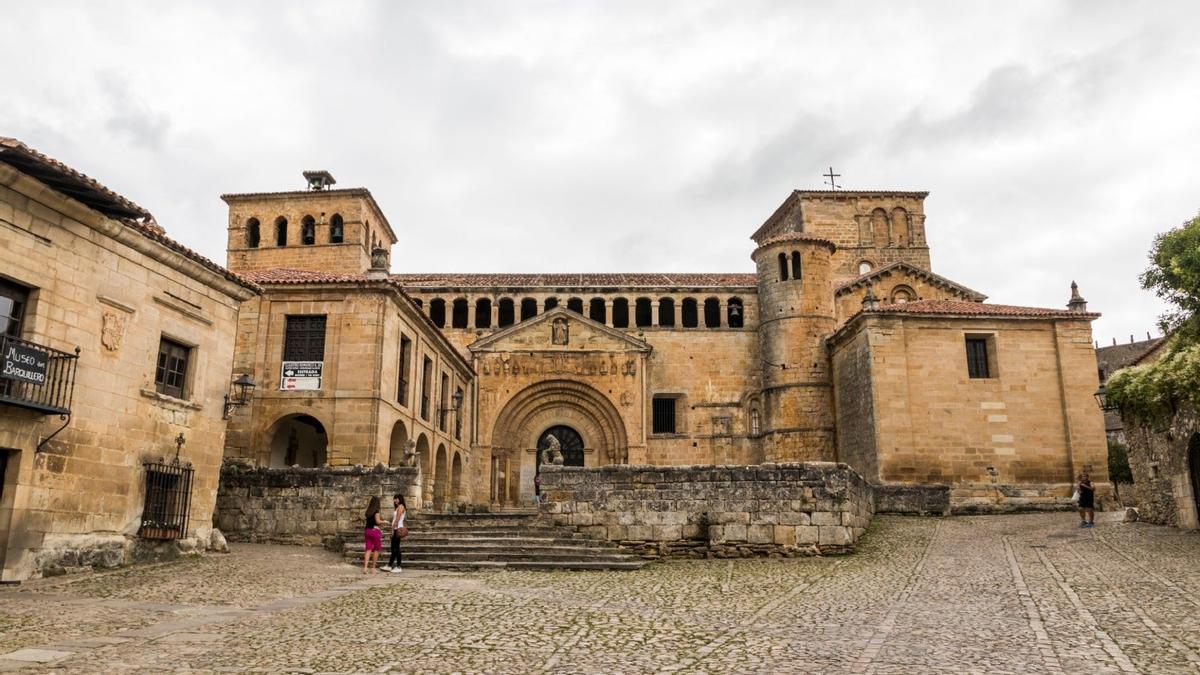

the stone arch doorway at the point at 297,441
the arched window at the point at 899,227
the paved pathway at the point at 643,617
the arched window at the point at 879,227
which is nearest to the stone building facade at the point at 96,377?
the paved pathway at the point at 643,617

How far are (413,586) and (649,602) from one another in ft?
11.3

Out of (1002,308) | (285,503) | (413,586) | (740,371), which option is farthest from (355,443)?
(1002,308)

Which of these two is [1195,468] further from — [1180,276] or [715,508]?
[715,508]

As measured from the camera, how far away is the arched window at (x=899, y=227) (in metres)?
39.0

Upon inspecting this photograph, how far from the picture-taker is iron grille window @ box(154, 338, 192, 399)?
45.0 feet

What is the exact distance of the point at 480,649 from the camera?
6.81 m

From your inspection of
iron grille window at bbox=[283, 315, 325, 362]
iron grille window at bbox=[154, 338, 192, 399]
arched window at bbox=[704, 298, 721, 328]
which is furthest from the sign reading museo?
arched window at bbox=[704, 298, 721, 328]

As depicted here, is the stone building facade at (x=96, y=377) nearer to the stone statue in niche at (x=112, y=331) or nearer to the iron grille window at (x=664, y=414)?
the stone statue in niche at (x=112, y=331)

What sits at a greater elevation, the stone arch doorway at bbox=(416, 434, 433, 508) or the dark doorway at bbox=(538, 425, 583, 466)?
the dark doorway at bbox=(538, 425, 583, 466)

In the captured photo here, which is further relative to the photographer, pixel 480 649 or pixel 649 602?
pixel 649 602

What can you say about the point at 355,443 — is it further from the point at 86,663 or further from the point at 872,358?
the point at 872,358

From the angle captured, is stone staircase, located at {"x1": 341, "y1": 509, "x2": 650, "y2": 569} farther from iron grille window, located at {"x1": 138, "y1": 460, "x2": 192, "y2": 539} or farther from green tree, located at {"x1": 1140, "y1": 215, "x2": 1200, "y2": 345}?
green tree, located at {"x1": 1140, "y1": 215, "x2": 1200, "y2": 345}

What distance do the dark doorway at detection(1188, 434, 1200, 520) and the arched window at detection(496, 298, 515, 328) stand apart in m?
24.9

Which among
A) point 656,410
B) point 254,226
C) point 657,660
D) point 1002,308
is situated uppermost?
point 254,226
